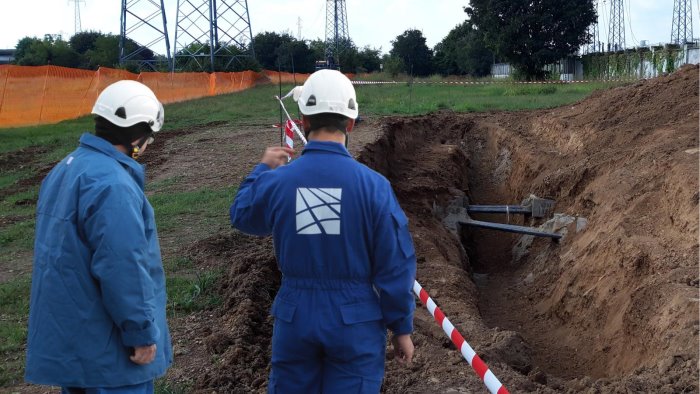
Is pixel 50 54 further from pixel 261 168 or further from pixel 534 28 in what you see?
pixel 261 168

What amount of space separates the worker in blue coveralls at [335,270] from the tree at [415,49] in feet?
234

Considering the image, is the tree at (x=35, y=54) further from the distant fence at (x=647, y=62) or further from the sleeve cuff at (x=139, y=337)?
the sleeve cuff at (x=139, y=337)

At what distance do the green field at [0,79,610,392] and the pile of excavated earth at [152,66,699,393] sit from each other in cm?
44

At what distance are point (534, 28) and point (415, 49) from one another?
29.7 metres

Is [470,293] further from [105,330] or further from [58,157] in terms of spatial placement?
[58,157]

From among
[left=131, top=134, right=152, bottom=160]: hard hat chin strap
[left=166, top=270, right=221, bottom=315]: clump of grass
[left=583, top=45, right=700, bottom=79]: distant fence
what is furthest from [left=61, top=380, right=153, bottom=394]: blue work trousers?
[left=583, top=45, right=700, bottom=79]: distant fence

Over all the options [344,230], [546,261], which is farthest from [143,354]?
[546,261]

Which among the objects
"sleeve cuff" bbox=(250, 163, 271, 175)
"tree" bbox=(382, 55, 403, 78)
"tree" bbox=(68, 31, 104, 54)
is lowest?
"sleeve cuff" bbox=(250, 163, 271, 175)

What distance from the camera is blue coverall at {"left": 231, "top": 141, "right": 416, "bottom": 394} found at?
3123 mm

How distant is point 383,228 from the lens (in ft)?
10.3

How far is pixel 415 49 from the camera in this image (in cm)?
7606

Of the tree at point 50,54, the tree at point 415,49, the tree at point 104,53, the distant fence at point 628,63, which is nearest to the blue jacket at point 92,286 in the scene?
the distant fence at point 628,63

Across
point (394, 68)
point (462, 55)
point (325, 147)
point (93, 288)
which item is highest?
point (462, 55)

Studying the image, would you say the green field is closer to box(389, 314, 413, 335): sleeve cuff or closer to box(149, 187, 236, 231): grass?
box(149, 187, 236, 231): grass
